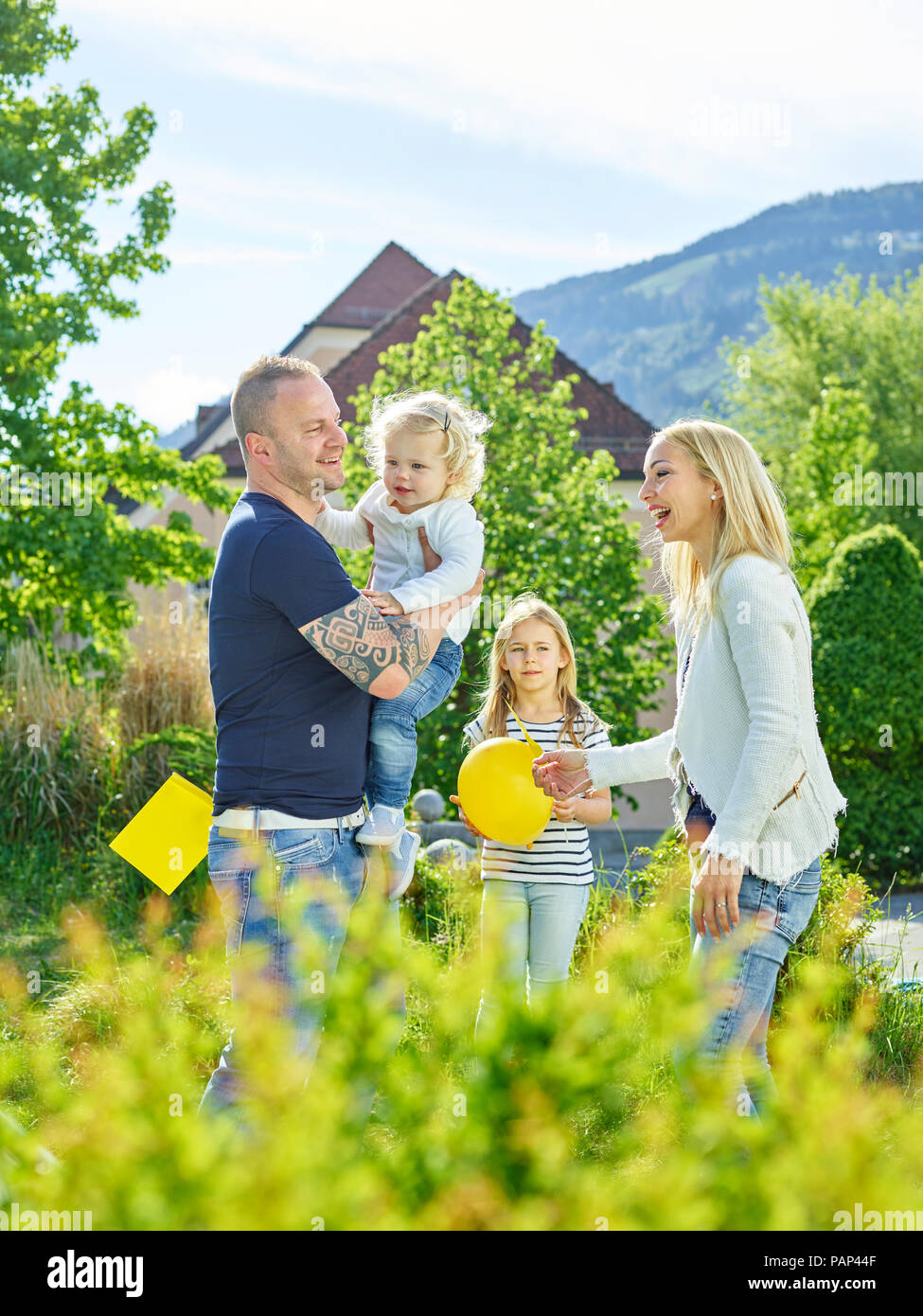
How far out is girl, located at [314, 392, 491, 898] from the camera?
3229mm

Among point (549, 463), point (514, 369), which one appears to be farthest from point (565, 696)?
point (514, 369)

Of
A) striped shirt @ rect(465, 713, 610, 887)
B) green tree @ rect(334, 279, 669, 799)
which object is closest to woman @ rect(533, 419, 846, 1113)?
striped shirt @ rect(465, 713, 610, 887)

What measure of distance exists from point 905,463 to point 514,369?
23.1 m

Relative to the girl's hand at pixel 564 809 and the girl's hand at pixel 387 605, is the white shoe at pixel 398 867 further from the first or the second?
the girl's hand at pixel 564 809

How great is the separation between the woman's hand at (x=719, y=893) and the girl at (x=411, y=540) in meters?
0.85

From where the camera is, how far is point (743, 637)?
107 inches

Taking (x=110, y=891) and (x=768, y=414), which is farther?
(x=768, y=414)

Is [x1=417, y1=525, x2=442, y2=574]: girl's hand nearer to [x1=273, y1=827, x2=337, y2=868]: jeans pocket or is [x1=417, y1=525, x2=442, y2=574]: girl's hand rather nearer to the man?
the man

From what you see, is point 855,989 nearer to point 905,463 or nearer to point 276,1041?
point 276,1041

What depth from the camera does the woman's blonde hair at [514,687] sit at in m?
4.46

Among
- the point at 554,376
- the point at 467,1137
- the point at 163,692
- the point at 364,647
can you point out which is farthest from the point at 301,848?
the point at 554,376

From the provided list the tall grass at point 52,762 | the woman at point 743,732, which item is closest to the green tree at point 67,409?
the tall grass at point 52,762

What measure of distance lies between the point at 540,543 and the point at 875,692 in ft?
9.72

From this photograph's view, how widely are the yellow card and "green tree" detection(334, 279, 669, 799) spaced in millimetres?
5151
